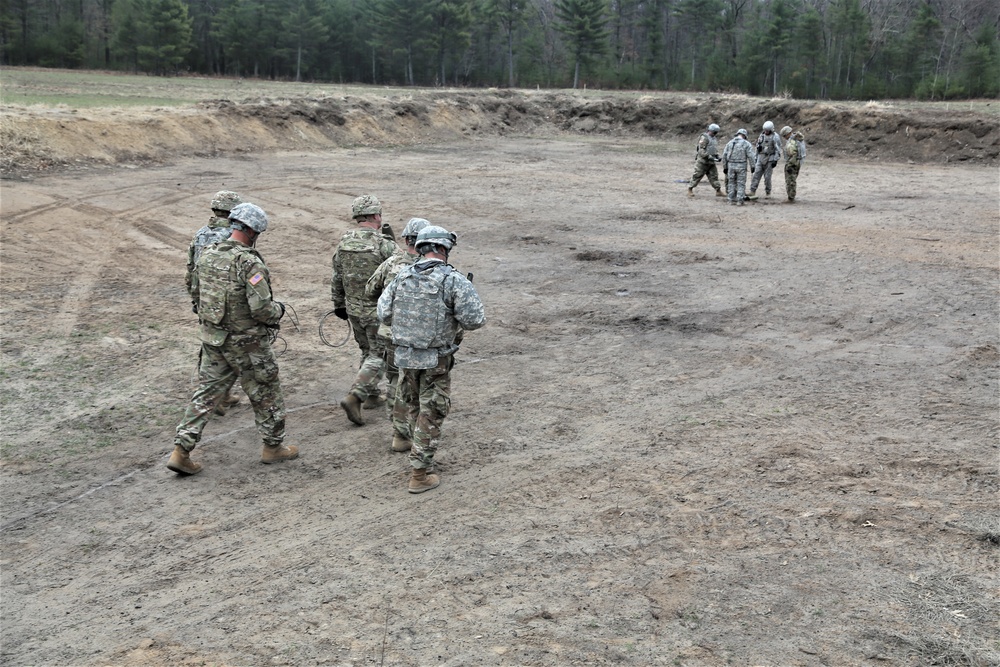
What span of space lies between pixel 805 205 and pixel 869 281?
7.13m

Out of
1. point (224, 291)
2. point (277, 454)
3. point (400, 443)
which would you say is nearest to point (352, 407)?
point (400, 443)

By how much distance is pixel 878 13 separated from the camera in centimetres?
7225

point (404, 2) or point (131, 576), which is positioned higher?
point (404, 2)

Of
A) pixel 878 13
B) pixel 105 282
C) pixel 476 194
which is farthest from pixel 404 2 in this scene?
pixel 105 282

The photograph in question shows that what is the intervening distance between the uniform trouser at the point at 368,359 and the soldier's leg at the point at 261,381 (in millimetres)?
1036

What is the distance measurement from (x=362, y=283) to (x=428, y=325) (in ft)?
5.66

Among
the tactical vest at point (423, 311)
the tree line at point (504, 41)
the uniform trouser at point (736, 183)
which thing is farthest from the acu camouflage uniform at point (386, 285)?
the tree line at point (504, 41)

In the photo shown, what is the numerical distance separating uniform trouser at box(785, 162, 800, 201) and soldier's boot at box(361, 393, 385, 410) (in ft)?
46.1

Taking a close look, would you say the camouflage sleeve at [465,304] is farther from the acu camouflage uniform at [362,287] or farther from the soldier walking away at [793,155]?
the soldier walking away at [793,155]

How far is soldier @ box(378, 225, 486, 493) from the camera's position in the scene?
6.67 metres

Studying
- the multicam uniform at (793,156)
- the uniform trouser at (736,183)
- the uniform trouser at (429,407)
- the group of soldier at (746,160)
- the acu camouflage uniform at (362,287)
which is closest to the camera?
the uniform trouser at (429,407)

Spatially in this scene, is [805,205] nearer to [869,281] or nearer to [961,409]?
[869,281]

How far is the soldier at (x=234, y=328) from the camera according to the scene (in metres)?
7.05

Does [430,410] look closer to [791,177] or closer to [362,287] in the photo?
[362,287]
